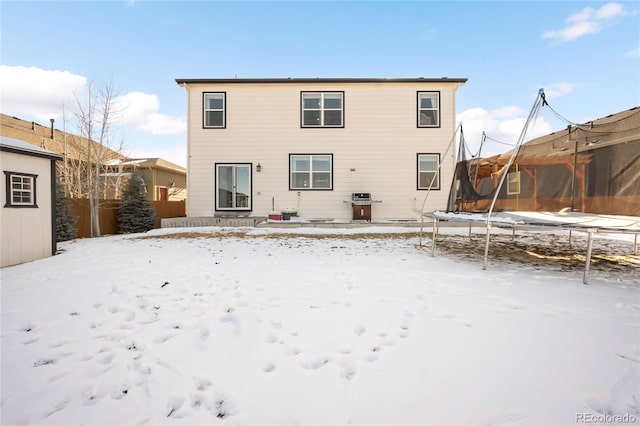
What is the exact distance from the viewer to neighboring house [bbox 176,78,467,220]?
11352mm

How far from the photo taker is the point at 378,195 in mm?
11320

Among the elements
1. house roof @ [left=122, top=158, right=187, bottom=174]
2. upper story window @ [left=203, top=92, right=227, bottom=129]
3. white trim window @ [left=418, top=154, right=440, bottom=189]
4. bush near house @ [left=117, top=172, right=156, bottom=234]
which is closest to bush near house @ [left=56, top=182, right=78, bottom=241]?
bush near house @ [left=117, top=172, right=156, bottom=234]

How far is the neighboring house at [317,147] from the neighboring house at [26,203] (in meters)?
5.01

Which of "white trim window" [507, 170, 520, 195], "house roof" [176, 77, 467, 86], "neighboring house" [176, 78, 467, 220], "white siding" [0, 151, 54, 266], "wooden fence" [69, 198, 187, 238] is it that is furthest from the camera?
"neighboring house" [176, 78, 467, 220]

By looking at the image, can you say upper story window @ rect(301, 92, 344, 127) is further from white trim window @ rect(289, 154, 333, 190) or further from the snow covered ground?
the snow covered ground

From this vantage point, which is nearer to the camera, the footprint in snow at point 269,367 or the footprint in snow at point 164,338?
the footprint in snow at point 269,367

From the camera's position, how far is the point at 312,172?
1145 centimetres

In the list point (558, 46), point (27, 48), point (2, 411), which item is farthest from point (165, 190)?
point (558, 46)

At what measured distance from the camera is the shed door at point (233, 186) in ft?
37.4

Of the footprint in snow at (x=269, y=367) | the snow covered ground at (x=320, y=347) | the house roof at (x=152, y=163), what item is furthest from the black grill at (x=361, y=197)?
the house roof at (x=152, y=163)

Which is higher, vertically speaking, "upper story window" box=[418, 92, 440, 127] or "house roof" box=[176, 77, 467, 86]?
"house roof" box=[176, 77, 467, 86]

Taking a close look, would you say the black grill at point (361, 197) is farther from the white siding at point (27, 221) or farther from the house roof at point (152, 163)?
the house roof at point (152, 163)

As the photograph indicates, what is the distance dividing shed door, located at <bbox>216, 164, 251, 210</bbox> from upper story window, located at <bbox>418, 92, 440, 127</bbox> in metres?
7.19

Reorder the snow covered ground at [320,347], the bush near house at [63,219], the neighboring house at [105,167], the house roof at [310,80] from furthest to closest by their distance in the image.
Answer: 1. the neighboring house at [105,167]
2. the house roof at [310,80]
3. the bush near house at [63,219]
4. the snow covered ground at [320,347]
